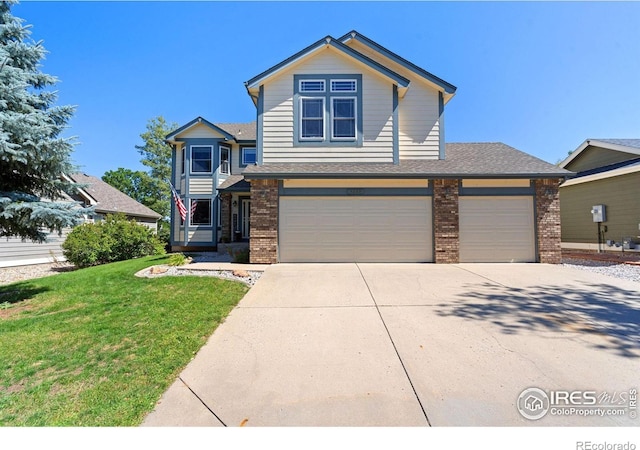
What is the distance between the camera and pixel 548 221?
921 cm

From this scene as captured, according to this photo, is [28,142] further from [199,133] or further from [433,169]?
[433,169]

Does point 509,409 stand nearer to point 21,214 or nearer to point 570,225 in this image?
point 21,214

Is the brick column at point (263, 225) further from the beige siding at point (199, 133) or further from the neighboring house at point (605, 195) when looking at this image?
the neighboring house at point (605, 195)

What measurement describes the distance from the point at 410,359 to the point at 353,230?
626cm

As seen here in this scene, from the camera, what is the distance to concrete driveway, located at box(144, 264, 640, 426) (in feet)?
7.80

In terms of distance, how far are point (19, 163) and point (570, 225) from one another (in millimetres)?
20906

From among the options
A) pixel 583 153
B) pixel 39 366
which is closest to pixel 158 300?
pixel 39 366

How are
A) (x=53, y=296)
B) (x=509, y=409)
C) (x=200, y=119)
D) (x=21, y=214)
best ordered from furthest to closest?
1. (x=200, y=119)
2. (x=53, y=296)
3. (x=21, y=214)
4. (x=509, y=409)

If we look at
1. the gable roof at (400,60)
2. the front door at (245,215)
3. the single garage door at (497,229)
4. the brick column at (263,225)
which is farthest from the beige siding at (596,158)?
the front door at (245,215)

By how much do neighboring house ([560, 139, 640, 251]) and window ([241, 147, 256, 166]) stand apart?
52.2 feet

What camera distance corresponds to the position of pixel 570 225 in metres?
14.2

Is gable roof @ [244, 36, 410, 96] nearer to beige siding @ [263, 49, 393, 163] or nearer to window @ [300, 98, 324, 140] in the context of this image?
beige siding @ [263, 49, 393, 163]

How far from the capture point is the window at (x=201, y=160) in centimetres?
1446

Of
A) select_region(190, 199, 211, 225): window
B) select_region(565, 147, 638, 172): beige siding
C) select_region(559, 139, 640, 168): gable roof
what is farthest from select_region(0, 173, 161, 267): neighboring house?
select_region(565, 147, 638, 172): beige siding
